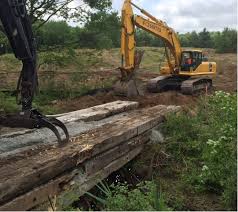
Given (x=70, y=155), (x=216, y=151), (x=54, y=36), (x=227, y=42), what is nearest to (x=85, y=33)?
(x=54, y=36)

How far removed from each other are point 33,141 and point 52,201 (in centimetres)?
207

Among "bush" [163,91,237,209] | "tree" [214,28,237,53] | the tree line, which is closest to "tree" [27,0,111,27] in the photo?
the tree line

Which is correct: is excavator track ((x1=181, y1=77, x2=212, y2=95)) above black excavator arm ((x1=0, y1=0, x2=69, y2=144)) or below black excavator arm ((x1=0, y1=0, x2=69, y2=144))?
below

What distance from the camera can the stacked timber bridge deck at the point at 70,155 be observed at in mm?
5297

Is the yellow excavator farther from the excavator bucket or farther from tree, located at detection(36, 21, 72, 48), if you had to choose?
tree, located at detection(36, 21, 72, 48)

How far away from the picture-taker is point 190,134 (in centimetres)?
891

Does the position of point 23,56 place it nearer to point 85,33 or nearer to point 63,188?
point 63,188

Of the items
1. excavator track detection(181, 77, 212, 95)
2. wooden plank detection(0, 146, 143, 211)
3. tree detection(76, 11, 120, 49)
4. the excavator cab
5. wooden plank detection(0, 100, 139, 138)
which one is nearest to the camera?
wooden plank detection(0, 146, 143, 211)

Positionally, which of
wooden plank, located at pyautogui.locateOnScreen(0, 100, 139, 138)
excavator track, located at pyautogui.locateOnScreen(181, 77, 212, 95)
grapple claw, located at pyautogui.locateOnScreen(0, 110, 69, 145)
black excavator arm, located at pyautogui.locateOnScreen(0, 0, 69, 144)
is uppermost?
black excavator arm, located at pyautogui.locateOnScreen(0, 0, 69, 144)

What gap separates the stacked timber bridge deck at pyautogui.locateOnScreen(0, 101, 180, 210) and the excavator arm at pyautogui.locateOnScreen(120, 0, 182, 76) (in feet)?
13.7

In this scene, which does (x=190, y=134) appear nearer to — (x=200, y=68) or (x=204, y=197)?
(x=204, y=197)

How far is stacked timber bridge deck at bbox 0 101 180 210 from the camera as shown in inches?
209

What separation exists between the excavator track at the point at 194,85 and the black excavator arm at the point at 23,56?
9281mm

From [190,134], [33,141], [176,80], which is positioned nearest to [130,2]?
[176,80]
